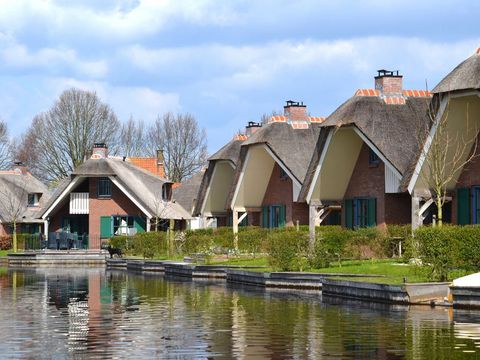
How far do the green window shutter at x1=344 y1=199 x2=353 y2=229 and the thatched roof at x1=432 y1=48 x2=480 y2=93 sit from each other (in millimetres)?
11112

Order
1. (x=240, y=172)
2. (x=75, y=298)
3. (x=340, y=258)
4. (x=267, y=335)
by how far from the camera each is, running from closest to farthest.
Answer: (x=267, y=335)
(x=75, y=298)
(x=340, y=258)
(x=240, y=172)

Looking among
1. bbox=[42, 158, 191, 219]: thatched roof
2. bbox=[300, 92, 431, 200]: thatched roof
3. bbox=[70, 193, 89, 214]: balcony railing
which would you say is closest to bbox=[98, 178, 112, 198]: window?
bbox=[70, 193, 89, 214]: balcony railing

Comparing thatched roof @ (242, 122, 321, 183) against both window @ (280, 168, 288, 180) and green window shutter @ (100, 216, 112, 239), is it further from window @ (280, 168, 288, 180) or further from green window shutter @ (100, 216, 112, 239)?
green window shutter @ (100, 216, 112, 239)

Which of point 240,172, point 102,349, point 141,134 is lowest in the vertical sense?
point 102,349

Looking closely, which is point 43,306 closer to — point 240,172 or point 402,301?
point 402,301

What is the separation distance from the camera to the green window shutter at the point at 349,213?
150 feet

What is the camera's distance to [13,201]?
7988 centimetres

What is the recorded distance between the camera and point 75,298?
103 feet

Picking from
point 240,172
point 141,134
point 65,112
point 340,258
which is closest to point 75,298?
point 340,258

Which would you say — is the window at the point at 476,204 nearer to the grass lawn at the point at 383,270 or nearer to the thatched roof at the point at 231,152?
the grass lawn at the point at 383,270

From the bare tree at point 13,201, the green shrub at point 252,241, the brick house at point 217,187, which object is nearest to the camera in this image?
the green shrub at point 252,241

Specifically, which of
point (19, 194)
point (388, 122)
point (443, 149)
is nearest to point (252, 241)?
point (388, 122)

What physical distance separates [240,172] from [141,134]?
152 ft

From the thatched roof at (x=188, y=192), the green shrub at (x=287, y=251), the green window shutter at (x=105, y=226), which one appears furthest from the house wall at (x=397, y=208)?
the thatched roof at (x=188, y=192)
